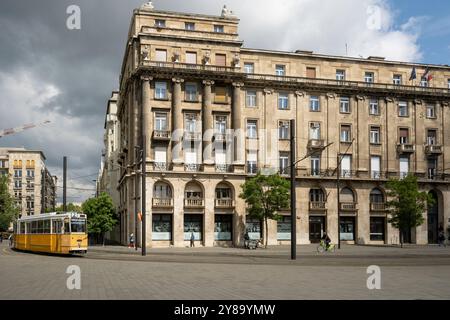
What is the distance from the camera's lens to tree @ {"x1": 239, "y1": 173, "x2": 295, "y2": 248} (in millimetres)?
54719

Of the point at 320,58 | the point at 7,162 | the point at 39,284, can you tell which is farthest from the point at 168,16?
the point at 7,162

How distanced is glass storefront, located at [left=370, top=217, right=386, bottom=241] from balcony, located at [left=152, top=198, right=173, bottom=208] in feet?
75.1

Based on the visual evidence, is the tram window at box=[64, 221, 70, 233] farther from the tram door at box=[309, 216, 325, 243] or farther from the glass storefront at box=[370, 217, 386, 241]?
the glass storefront at box=[370, 217, 386, 241]

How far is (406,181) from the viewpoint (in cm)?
5838

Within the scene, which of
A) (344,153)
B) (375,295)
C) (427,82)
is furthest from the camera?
(427,82)

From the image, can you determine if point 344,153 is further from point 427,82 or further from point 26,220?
point 26,220

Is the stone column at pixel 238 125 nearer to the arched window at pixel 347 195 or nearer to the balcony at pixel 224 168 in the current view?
the balcony at pixel 224 168

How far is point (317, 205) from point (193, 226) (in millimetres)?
13746

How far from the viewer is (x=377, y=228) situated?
64.8 metres

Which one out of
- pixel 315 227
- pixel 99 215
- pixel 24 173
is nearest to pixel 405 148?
pixel 315 227

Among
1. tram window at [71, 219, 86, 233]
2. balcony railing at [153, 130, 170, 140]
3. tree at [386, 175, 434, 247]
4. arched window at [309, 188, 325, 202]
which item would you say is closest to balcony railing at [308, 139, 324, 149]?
arched window at [309, 188, 325, 202]

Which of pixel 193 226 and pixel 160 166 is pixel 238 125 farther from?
pixel 193 226

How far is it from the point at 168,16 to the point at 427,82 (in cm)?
3160

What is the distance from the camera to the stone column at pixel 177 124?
58.6 meters
